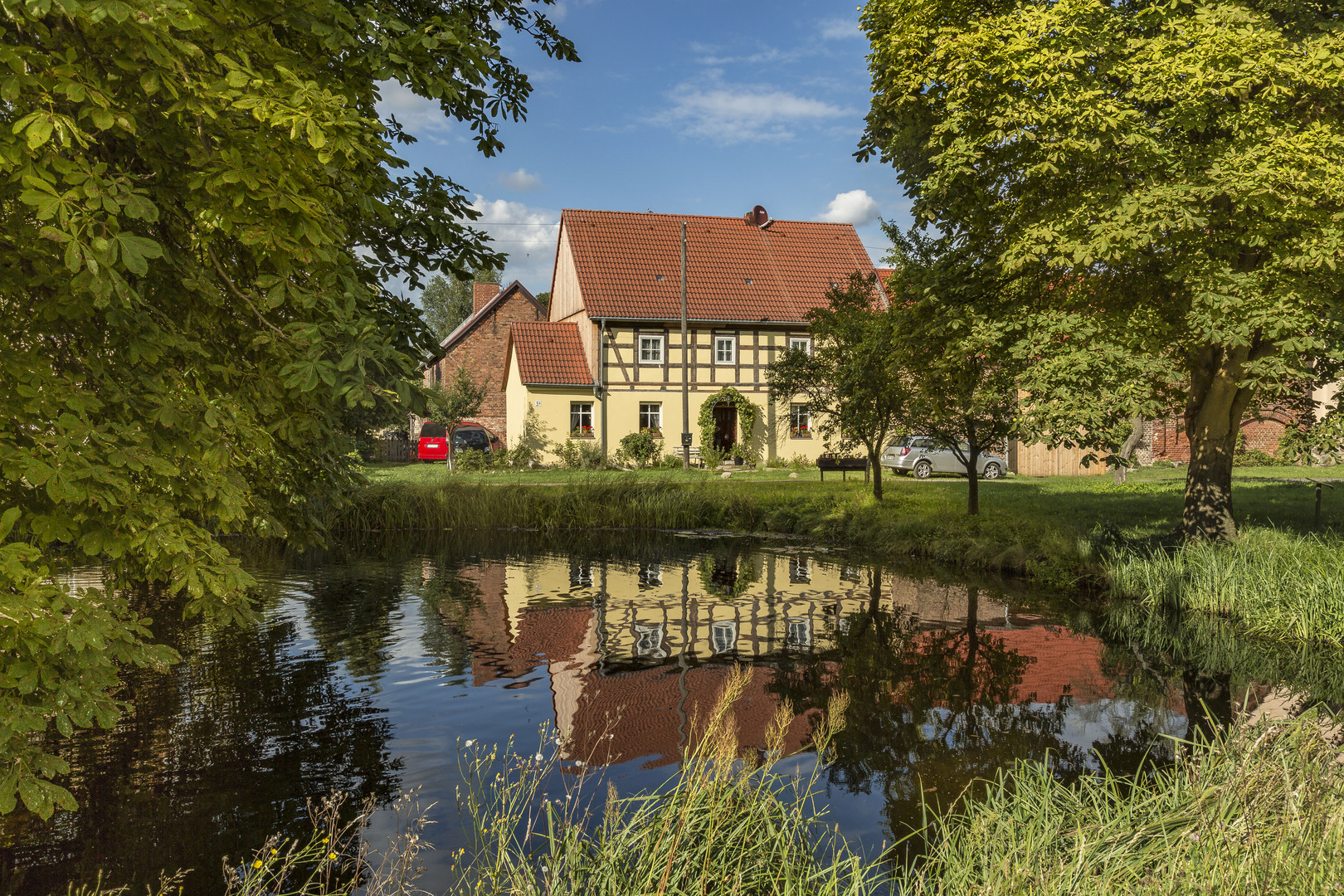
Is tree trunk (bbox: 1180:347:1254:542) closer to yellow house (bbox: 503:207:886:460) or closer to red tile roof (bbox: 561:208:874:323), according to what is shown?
yellow house (bbox: 503:207:886:460)

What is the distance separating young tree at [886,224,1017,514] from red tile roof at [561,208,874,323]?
16.4 m

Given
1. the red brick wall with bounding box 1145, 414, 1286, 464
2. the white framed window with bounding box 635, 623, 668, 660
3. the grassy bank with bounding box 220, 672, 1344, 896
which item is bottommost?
the white framed window with bounding box 635, 623, 668, 660

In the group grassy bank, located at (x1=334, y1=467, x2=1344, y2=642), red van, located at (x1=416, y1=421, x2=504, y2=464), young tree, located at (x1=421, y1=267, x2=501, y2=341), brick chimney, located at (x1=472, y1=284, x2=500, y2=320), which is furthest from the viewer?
young tree, located at (x1=421, y1=267, x2=501, y2=341)

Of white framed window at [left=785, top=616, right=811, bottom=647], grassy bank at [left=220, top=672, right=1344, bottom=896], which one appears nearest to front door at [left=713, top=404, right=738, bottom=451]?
white framed window at [left=785, top=616, right=811, bottom=647]

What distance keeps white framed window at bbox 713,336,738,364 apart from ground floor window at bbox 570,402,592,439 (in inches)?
187

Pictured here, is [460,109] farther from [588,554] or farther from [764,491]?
[764,491]

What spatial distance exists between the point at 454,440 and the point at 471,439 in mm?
662

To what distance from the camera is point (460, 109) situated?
703cm

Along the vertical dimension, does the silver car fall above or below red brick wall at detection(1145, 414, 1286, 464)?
below

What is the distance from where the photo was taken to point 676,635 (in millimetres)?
9938

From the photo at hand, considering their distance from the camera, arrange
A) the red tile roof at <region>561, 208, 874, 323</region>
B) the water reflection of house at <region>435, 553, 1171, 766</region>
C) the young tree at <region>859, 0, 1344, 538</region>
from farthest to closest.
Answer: the red tile roof at <region>561, 208, 874, 323</region> < the young tree at <region>859, 0, 1344, 538</region> < the water reflection of house at <region>435, 553, 1171, 766</region>

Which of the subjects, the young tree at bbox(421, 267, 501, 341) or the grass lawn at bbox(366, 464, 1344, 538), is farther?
the young tree at bbox(421, 267, 501, 341)

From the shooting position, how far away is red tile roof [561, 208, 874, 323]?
30938 mm

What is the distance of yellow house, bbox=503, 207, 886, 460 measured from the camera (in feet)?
99.7
